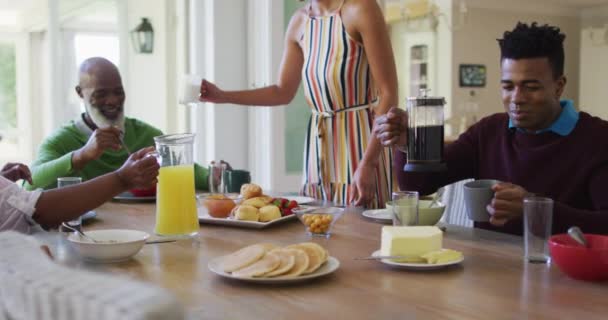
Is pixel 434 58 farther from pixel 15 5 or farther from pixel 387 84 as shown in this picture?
pixel 387 84

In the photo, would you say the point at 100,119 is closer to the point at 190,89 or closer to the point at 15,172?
the point at 190,89

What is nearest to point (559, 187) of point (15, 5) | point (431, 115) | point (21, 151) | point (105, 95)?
point (431, 115)

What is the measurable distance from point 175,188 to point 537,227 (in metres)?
0.90

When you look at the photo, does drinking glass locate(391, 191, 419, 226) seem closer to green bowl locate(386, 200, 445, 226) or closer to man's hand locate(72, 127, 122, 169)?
green bowl locate(386, 200, 445, 226)

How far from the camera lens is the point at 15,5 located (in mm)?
8961

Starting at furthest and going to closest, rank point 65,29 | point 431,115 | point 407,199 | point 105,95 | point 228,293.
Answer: point 65,29
point 105,95
point 431,115
point 407,199
point 228,293

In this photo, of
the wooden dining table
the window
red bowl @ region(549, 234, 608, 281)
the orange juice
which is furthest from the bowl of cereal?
the window

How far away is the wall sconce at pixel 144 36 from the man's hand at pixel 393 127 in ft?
16.8

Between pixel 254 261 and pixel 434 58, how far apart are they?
793 cm

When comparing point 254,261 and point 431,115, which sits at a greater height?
point 431,115

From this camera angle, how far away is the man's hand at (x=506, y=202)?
1.41 m

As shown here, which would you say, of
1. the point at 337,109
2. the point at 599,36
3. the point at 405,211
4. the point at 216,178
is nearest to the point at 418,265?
the point at 405,211

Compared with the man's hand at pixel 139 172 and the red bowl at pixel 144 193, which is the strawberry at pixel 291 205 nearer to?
the man's hand at pixel 139 172

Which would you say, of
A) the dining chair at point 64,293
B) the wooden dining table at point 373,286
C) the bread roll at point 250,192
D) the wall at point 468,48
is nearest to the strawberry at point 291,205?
the bread roll at point 250,192
